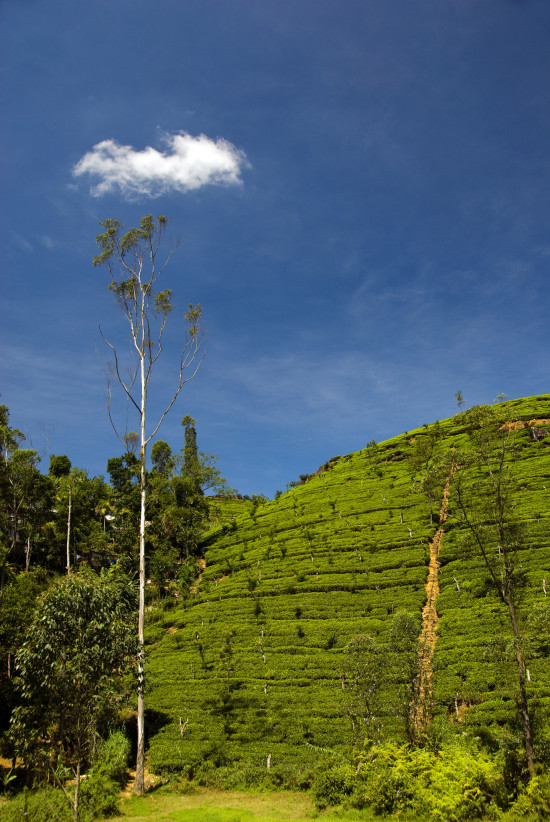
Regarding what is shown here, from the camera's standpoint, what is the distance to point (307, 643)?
117 ft

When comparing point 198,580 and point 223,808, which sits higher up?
point 198,580

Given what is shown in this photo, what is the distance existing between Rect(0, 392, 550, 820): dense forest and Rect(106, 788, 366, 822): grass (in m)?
1.10

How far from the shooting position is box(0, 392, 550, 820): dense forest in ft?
52.8

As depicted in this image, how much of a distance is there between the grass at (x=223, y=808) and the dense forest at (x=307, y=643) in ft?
3.62

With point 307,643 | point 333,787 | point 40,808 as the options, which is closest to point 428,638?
point 307,643

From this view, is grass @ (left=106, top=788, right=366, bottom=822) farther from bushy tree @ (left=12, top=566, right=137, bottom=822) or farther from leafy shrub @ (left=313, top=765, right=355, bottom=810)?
bushy tree @ (left=12, top=566, right=137, bottom=822)

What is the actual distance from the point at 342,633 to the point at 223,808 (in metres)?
16.9

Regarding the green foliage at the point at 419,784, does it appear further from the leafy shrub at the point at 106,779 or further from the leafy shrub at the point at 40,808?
the leafy shrub at the point at 40,808

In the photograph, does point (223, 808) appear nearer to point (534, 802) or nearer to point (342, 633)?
point (534, 802)

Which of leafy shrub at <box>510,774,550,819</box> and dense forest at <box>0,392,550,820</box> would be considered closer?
leafy shrub at <box>510,774,550,819</box>

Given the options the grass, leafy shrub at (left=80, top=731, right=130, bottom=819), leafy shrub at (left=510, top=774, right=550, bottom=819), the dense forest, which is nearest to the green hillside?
the dense forest

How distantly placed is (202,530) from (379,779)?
51911 millimetres

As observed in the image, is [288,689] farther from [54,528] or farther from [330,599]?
[54,528]

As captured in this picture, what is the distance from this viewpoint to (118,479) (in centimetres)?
7169
